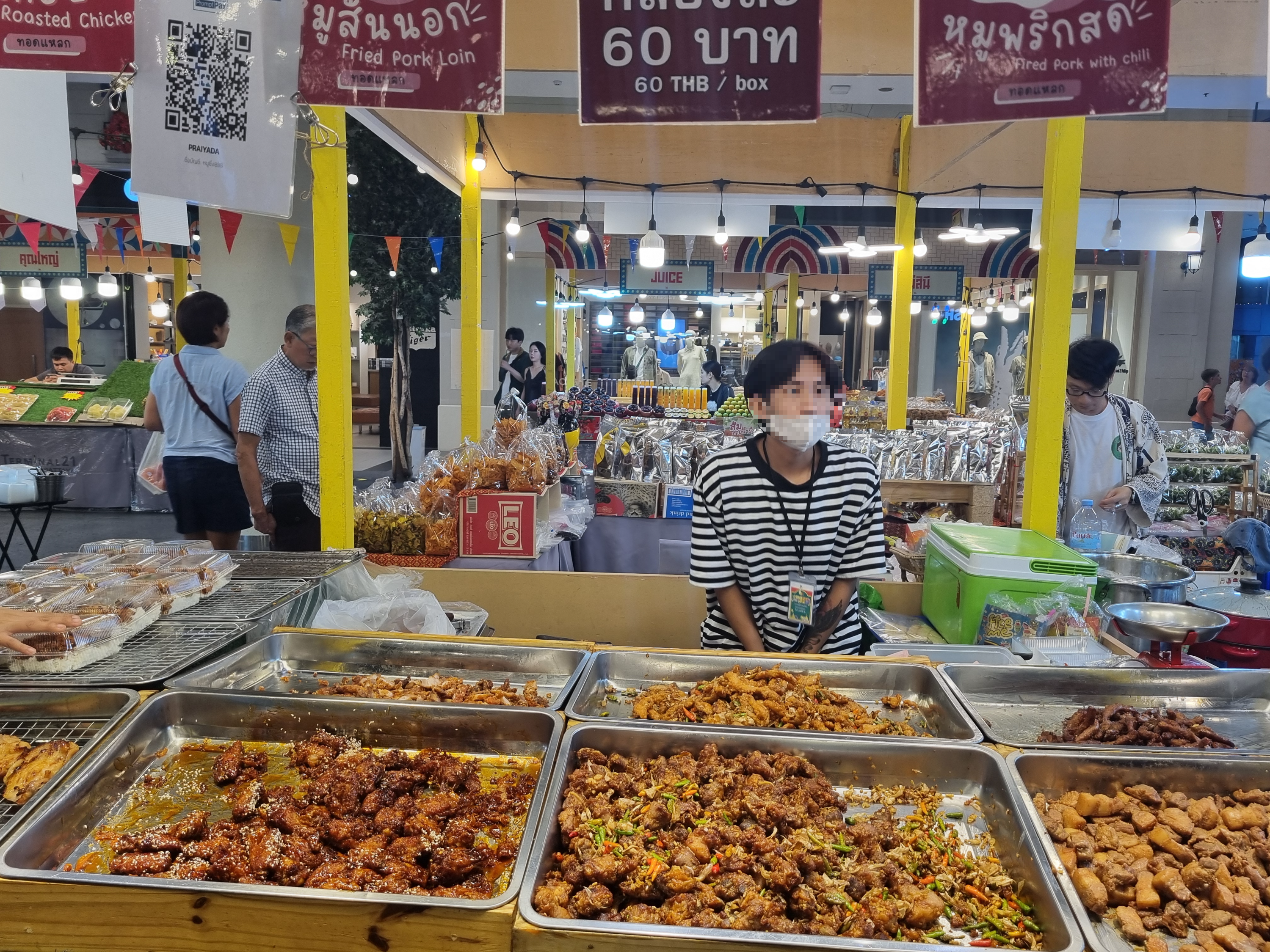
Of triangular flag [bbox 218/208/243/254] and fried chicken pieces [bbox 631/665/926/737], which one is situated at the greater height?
triangular flag [bbox 218/208/243/254]

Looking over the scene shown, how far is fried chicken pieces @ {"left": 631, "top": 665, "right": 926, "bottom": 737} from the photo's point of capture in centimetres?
214

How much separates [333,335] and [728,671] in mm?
2526

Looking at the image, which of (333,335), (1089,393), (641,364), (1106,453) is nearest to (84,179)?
(333,335)

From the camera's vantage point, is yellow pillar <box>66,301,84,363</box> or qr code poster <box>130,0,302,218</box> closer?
qr code poster <box>130,0,302,218</box>

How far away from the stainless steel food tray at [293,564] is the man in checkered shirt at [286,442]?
155 cm

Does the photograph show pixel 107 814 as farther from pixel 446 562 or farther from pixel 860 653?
pixel 446 562

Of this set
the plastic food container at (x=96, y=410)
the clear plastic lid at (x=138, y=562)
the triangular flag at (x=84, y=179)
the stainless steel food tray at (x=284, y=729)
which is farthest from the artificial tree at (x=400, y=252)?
the stainless steel food tray at (x=284, y=729)

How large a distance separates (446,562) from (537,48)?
275 centimetres

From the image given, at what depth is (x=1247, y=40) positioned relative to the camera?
4250mm

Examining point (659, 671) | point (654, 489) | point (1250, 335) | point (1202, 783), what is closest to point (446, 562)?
point (654, 489)

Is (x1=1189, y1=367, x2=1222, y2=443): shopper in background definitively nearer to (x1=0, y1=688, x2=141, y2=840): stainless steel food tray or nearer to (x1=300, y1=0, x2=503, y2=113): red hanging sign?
(x1=300, y1=0, x2=503, y2=113): red hanging sign

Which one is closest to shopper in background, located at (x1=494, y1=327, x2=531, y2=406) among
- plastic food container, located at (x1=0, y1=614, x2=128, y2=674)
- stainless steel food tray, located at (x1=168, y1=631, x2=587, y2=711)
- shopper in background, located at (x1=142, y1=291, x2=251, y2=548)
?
shopper in background, located at (x1=142, y1=291, x2=251, y2=548)

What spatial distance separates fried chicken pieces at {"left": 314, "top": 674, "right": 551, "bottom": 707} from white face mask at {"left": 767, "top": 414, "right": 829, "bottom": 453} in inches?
43.2

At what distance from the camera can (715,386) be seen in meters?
15.3
